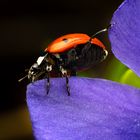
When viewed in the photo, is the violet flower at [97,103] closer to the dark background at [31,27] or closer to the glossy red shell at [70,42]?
the glossy red shell at [70,42]

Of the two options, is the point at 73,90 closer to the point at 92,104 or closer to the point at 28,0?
the point at 92,104

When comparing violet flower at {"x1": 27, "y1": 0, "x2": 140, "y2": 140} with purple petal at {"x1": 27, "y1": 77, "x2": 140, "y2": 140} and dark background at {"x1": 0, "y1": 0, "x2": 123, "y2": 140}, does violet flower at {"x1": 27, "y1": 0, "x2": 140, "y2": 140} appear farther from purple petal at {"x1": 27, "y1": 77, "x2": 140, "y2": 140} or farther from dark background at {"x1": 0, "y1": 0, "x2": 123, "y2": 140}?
dark background at {"x1": 0, "y1": 0, "x2": 123, "y2": 140}

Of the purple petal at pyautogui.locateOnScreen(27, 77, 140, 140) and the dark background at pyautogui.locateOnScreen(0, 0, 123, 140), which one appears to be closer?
the purple petal at pyautogui.locateOnScreen(27, 77, 140, 140)

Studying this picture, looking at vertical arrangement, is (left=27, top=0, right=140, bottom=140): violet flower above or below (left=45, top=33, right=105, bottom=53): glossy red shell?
below

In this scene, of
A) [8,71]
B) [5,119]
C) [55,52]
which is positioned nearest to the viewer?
[55,52]

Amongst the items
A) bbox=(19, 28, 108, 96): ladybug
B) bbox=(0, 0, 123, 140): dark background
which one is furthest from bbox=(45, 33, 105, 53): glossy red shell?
bbox=(0, 0, 123, 140): dark background

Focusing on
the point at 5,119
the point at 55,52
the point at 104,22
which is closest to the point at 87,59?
the point at 55,52
